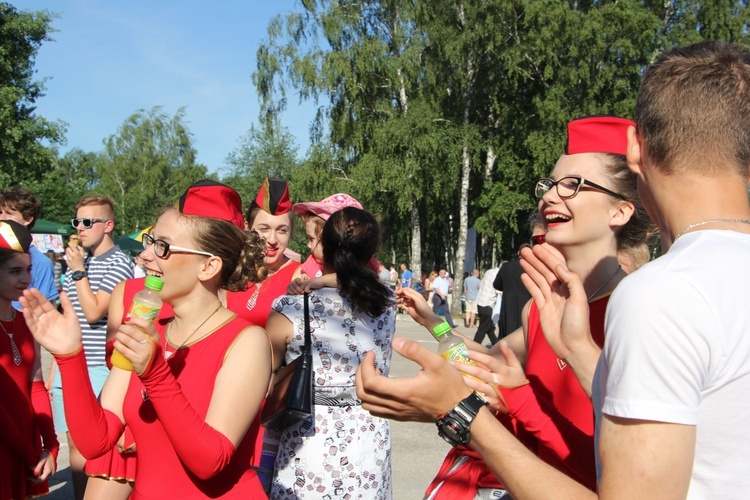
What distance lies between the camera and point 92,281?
4.89m

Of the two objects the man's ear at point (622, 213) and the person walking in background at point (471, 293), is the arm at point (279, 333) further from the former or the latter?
the person walking in background at point (471, 293)

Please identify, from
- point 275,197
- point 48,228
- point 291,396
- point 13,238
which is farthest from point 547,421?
point 48,228

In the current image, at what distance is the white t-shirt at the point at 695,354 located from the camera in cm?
114

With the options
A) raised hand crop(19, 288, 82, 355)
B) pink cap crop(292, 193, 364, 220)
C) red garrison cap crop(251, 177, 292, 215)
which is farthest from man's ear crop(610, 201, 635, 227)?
red garrison cap crop(251, 177, 292, 215)

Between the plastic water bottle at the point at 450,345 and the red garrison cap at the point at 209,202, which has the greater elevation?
the red garrison cap at the point at 209,202

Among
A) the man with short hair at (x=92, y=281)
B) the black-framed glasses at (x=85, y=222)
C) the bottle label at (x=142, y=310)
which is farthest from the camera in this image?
the black-framed glasses at (x=85, y=222)

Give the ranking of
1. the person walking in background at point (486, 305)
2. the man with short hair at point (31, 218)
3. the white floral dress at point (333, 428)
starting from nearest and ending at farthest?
the white floral dress at point (333, 428), the man with short hair at point (31, 218), the person walking in background at point (486, 305)

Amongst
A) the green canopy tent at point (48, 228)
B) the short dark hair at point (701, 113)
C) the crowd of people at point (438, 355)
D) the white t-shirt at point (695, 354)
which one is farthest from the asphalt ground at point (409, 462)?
the green canopy tent at point (48, 228)

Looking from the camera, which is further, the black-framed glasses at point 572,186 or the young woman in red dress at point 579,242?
the black-framed glasses at point 572,186

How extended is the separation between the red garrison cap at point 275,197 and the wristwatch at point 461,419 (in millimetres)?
3560

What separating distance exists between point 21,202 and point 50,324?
3.71 meters

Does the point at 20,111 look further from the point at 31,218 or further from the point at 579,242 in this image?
the point at 579,242

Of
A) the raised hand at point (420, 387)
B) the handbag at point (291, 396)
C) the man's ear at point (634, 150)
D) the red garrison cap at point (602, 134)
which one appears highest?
the red garrison cap at point (602, 134)

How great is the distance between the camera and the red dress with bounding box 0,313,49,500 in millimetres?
3170
